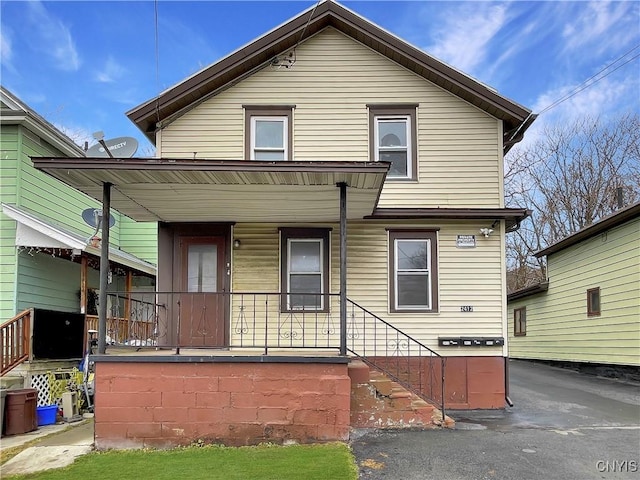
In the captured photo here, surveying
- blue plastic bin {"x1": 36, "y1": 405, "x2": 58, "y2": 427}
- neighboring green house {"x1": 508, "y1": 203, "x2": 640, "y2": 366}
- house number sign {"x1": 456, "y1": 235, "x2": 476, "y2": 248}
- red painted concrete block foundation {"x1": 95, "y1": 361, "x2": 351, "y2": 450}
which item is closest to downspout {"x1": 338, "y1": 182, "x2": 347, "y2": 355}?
red painted concrete block foundation {"x1": 95, "y1": 361, "x2": 351, "y2": 450}

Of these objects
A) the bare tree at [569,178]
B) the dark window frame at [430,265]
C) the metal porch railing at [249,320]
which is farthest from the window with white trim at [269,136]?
the bare tree at [569,178]

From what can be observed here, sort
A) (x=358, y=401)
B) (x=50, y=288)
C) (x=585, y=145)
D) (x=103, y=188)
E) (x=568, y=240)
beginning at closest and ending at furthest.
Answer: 1. (x=103, y=188)
2. (x=358, y=401)
3. (x=50, y=288)
4. (x=568, y=240)
5. (x=585, y=145)

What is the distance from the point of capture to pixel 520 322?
21047 mm

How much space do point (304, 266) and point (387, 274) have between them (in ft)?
5.12

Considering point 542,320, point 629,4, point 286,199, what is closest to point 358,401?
point 286,199

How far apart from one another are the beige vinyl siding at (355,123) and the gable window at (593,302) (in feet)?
19.4

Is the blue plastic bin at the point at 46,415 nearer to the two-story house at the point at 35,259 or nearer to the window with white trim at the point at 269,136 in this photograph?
the two-story house at the point at 35,259

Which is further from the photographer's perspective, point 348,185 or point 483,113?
point 483,113

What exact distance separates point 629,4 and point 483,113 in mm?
8883

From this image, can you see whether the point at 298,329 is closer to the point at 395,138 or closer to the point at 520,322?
the point at 395,138

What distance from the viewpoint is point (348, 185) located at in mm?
7910

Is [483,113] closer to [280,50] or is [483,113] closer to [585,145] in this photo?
[280,50]

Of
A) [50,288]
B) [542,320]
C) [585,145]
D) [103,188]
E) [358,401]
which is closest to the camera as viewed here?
[103,188]

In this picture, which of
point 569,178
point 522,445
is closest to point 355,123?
point 522,445
